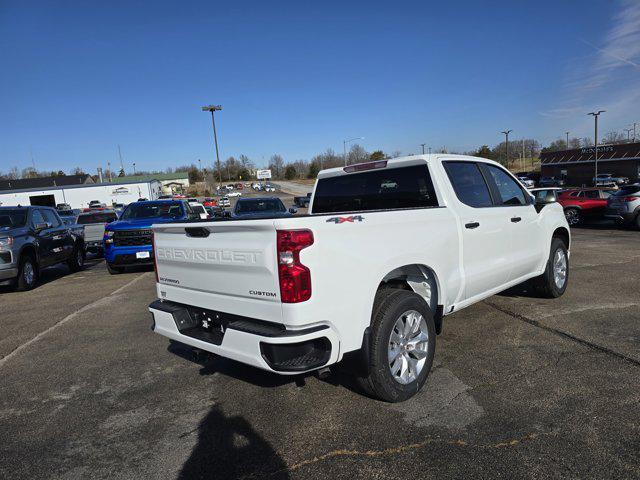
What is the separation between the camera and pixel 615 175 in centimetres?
5391

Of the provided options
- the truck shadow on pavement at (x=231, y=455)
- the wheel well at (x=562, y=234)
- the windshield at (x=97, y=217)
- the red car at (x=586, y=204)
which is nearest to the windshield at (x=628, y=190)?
the red car at (x=586, y=204)

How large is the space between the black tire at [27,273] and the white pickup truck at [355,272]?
274 inches

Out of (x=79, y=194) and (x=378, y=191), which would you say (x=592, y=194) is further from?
(x=79, y=194)

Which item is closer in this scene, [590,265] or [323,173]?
[323,173]

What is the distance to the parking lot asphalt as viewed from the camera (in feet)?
9.04

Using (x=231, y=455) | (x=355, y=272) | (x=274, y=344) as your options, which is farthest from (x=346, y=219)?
(x=231, y=455)

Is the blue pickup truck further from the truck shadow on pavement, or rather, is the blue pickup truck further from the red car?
the red car

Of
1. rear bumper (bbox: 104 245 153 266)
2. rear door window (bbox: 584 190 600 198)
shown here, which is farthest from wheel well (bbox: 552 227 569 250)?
rear door window (bbox: 584 190 600 198)

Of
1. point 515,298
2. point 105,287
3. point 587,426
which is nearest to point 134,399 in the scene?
point 587,426

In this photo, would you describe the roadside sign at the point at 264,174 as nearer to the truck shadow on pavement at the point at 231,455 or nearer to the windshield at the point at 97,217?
the windshield at the point at 97,217

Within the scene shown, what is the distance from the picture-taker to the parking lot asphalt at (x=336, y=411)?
9.04ft

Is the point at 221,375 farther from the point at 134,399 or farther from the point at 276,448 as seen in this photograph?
the point at 276,448

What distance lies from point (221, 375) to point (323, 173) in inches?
102

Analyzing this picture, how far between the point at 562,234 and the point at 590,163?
5831cm
